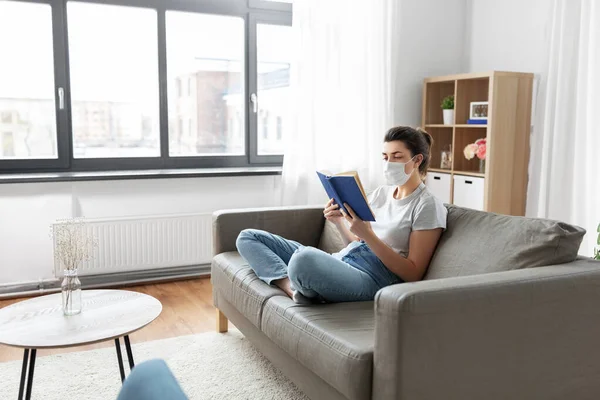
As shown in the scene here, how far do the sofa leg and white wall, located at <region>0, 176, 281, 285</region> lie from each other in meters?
1.18

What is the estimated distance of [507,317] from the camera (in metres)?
1.75

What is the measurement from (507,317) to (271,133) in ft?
9.72

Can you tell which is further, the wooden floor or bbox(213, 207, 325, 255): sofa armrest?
→ bbox(213, 207, 325, 255): sofa armrest

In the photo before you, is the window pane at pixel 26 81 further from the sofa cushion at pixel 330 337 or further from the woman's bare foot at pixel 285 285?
the sofa cushion at pixel 330 337

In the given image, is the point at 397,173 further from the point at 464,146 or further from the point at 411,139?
the point at 464,146

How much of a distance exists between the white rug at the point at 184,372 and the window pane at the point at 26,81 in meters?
1.52

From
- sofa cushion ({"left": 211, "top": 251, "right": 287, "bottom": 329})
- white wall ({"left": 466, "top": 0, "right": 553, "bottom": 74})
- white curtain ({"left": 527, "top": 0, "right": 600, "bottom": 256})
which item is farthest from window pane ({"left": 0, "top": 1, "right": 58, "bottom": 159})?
white curtain ({"left": 527, "top": 0, "right": 600, "bottom": 256})

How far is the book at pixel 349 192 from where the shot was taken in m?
2.13

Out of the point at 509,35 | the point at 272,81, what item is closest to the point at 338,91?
the point at 272,81

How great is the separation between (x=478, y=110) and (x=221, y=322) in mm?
2316

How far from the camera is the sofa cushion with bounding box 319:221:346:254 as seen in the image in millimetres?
2928

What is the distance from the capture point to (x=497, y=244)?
6.85ft

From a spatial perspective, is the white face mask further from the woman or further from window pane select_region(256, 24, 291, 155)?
window pane select_region(256, 24, 291, 155)

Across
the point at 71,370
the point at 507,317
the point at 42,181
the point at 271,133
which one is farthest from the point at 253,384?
the point at 271,133
